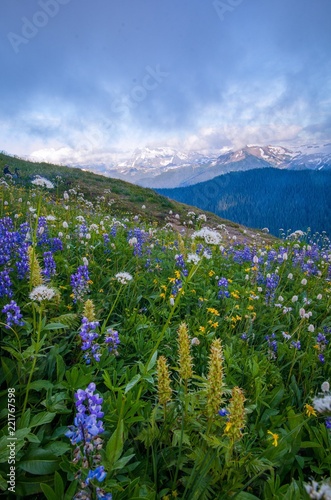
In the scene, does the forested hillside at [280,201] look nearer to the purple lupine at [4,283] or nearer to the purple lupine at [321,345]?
the purple lupine at [321,345]

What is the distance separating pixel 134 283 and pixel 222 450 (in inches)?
119

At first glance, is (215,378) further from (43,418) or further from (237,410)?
(43,418)

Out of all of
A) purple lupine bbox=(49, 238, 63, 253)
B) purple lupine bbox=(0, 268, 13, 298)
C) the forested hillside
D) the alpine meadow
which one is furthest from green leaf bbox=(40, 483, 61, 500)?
the forested hillside

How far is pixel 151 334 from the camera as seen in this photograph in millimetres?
3508

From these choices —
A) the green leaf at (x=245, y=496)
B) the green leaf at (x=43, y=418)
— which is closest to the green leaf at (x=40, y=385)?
the green leaf at (x=43, y=418)

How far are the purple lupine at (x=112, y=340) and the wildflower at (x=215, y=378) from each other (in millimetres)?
1135

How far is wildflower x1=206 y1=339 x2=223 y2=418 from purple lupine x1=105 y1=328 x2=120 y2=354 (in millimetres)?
1135

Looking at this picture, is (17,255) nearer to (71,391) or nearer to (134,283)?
(134,283)

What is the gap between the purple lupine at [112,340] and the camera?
2643 mm

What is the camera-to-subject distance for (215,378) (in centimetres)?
173

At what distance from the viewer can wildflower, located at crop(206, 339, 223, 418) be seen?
1700 mm

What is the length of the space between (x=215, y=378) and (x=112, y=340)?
1.25 metres

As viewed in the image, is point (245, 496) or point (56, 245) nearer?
point (245, 496)

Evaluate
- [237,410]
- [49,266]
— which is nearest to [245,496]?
[237,410]
